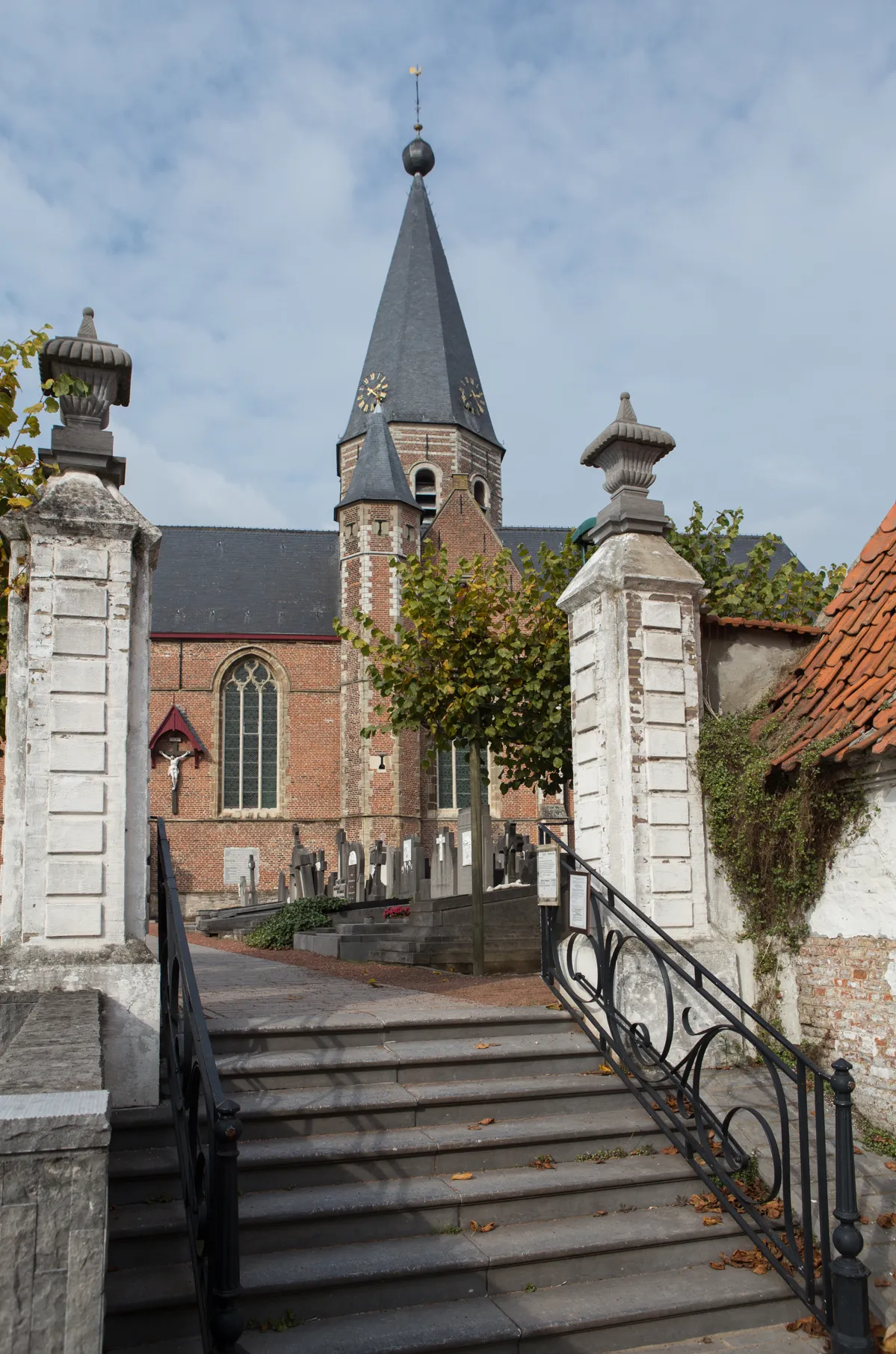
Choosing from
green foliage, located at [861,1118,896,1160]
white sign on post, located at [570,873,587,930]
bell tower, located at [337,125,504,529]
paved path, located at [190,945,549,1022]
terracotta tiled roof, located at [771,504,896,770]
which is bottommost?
green foliage, located at [861,1118,896,1160]

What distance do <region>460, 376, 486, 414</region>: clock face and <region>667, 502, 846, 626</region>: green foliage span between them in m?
29.7

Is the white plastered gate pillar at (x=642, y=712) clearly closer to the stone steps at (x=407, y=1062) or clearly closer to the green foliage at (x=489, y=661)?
the stone steps at (x=407, y=1062)

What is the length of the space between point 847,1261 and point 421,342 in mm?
39746

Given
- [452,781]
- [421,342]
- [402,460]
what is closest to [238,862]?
[452,781]

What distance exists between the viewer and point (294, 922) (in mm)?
16016

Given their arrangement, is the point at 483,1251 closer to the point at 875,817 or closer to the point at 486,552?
the point at 875,817

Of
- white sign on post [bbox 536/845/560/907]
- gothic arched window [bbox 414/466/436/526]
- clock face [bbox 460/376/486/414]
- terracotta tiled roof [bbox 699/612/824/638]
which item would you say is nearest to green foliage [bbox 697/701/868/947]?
terracotta tiled roof [bbox 699/612/824/638]

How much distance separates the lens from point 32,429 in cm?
679

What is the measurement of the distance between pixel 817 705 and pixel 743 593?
14.3 ft

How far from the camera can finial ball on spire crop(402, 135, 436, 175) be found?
155ft

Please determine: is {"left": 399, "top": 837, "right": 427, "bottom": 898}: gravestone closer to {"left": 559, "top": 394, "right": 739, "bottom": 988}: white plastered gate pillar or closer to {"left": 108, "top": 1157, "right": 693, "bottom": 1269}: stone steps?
{"left": 559, "top": 394, "right": 739, "bottom": 988}: white plastered gate pillar

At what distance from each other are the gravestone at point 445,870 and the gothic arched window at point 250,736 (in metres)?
17.8

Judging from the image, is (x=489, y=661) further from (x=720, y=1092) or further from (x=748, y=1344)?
(x=748, y=1344)

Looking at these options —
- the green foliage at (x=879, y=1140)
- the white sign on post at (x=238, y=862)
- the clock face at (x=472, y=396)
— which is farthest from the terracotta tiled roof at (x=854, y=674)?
the clock face at (x=472, y=396)
